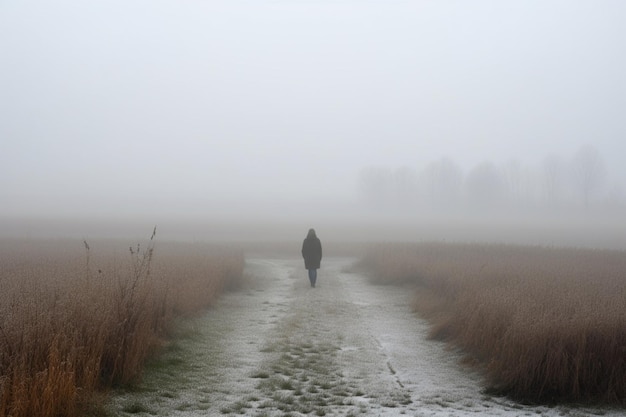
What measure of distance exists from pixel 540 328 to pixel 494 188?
12961cm

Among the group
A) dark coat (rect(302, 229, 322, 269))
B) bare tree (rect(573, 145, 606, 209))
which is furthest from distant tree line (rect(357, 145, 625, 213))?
dark coat (rect(302, 229, 322, 269))

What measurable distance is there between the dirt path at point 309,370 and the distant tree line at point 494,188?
117m

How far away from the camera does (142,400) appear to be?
698cm

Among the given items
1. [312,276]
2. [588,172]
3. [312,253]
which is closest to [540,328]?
[312,276]

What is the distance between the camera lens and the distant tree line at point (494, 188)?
123556 mm

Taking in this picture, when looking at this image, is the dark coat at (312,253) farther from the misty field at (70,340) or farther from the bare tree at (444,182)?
the bare tree at (444,182)

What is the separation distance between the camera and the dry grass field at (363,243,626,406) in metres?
7.76

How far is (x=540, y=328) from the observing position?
838cm

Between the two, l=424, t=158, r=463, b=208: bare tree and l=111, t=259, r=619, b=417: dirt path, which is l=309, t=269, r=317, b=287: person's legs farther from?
l=424, t=158, r=463, b=208: bare tree

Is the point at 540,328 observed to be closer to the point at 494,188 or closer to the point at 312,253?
the point at 312,253

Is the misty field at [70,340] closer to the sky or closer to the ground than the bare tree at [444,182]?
closer to the ground

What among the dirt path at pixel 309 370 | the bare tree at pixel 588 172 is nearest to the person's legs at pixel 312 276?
the dirt path at pixel 309 370

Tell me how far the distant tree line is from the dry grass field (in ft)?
370

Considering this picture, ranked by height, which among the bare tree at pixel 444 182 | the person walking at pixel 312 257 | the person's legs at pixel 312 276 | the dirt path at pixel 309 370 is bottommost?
the dirt path at pixel 309 370
